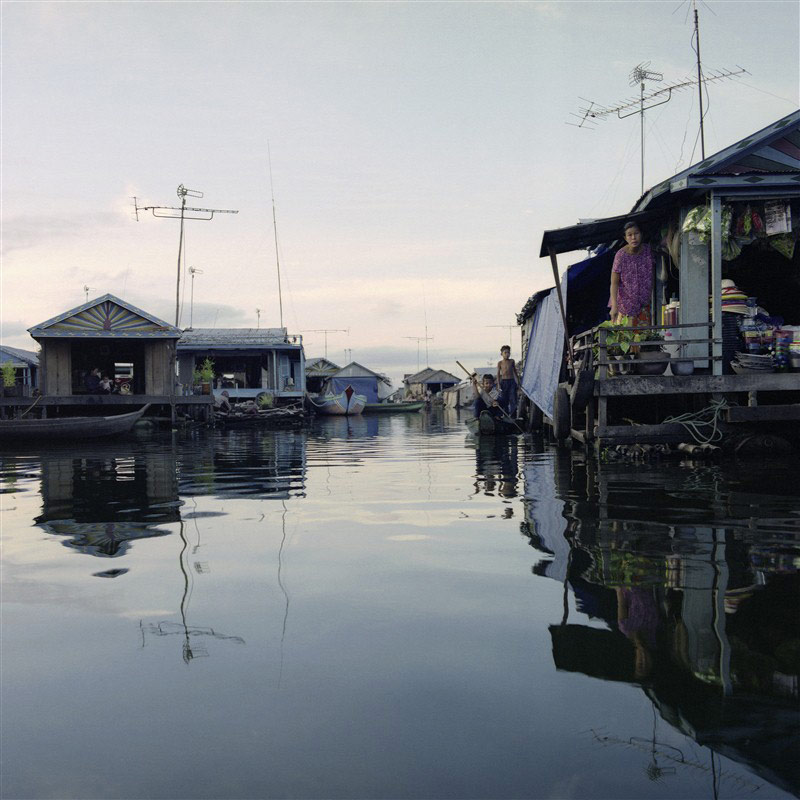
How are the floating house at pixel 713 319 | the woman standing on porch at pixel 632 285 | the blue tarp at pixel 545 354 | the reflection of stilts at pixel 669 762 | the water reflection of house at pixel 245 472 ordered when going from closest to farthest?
the reflection of stilts at pixel 669 762, the water reflection of house at pixel 245 472, the floating house at pixel 713 319, the woman standing on porch at pixel 632 285, the blue tarp at pixel 545 354

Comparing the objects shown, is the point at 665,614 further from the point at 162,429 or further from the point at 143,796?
the point at 162,429

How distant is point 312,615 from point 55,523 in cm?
336

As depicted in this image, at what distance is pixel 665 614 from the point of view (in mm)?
3027

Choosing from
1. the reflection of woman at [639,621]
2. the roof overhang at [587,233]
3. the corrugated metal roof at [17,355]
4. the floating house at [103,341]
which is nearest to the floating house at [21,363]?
the corrugated metal roof at [17,355]

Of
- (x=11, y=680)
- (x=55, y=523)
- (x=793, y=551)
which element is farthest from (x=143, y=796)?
(x=55, y=523)

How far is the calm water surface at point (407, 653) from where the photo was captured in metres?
1.94

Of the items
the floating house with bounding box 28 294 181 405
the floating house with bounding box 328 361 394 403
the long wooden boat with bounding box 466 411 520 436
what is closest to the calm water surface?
the long wooden boat with bounding box 466 411 520 436

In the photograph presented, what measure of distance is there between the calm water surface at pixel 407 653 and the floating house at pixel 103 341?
2054 centimetres

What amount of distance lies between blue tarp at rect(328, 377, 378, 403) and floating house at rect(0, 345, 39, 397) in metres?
18.5

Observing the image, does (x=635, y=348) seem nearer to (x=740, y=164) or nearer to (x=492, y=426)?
(x=740, y=164)

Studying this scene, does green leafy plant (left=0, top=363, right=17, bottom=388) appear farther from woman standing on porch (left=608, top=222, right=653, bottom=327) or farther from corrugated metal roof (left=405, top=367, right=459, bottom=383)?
corrugated metal roof (left=405, top=367, right=459, bottom=383)

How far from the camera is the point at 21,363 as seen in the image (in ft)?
132

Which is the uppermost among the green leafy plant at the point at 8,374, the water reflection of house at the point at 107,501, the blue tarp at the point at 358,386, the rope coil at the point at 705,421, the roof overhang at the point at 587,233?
the roof overhang at the point at 587,233

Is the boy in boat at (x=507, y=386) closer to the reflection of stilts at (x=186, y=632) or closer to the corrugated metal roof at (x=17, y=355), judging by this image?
the reflection of stilts at (x=186, y=632)
